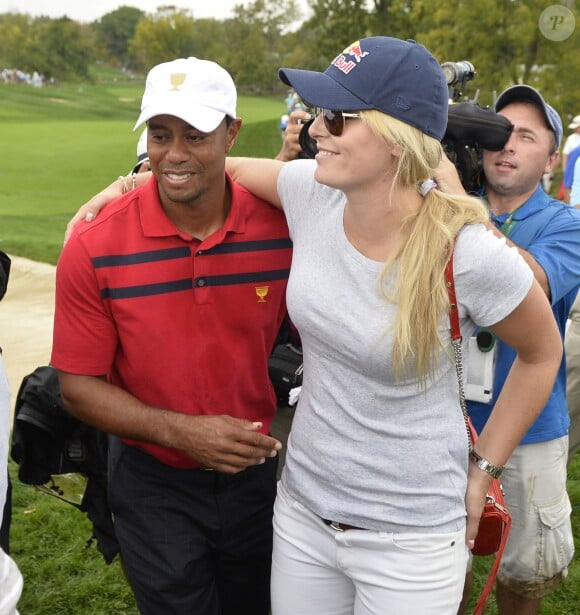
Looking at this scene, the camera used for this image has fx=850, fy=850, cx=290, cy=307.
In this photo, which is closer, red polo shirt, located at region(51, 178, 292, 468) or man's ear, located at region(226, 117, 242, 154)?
red polo shirt, located at region(51, 178, 292, 468)

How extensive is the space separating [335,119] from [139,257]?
752mm

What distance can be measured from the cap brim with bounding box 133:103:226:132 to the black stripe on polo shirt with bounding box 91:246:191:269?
380mm

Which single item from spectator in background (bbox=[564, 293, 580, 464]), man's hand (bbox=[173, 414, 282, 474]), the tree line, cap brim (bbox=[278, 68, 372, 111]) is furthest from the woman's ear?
the tree line

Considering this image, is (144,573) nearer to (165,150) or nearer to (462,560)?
(462,560)

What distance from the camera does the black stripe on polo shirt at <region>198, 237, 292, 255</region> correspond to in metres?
2.68

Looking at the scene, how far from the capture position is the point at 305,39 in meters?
57.8

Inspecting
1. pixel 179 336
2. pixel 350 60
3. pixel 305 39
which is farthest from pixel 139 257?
pixel 305 39

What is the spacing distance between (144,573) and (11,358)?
4.99 m

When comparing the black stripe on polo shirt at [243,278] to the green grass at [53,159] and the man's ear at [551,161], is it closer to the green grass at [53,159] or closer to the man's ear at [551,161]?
the man's ear at [551,161]

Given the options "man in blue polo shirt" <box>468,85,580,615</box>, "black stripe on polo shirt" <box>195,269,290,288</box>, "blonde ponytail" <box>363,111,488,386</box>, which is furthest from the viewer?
"man in blue polo shirt" <box>468,85,580,615</box>

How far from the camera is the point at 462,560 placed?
238 centimetres

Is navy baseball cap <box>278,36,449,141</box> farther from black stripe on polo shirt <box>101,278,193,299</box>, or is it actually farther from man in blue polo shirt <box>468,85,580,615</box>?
man in blue polo shirt <box>468,85,580,615</box>

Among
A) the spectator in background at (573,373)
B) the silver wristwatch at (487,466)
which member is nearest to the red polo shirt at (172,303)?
the silver wristwatch at (487,466)

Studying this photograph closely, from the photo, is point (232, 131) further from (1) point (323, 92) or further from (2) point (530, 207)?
(2) point (530, 207)
